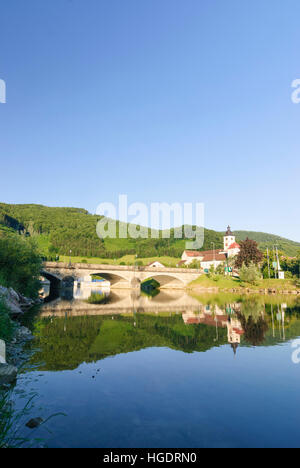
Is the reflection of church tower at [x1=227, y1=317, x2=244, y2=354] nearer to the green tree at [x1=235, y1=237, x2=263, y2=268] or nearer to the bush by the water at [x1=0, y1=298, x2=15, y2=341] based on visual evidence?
the bush by the water at [x1=0, y1=298, x2=15, y2=341]

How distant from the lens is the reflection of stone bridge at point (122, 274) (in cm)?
6944

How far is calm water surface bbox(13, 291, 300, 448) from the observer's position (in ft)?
28.7

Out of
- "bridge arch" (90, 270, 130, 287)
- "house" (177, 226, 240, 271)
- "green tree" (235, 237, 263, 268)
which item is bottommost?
"bridge arch" (90, 270, 130, 287)

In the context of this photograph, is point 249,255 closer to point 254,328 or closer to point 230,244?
point 254,328

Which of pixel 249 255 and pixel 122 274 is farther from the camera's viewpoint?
pixel 122 274

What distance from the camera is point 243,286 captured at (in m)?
79.2

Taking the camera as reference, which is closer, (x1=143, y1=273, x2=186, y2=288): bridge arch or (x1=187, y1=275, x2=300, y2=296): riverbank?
(x1=187, y1=275, x2=300, y2=296): riverbank

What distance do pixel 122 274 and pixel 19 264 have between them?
48946mm

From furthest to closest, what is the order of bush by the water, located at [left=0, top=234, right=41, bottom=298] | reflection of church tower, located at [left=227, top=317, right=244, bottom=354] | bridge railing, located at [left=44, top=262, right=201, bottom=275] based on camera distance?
1. bridge railing, located at [left=44, top=262, right=201, bottom=275]
2. bush by the water, located at [left=0, top=234, right=41, bottom=298]
3. reflection of church tower, located at [left=227, top=317, right=244, bottom=354]

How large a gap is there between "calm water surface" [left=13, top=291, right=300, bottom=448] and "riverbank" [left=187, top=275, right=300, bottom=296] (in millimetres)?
52573

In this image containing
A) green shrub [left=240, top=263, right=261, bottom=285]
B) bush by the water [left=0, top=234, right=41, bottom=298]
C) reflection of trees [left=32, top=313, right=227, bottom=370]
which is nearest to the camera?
reflection of trees [left=32, top=313, right=227, bottom=370]

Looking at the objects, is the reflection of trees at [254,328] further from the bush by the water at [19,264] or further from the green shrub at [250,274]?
the green shrub at [250,274]

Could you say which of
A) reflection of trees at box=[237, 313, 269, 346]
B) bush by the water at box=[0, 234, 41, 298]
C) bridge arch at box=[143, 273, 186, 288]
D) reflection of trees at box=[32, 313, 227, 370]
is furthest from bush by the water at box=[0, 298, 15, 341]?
bridge arch at box=[143, 273, 186, 288]

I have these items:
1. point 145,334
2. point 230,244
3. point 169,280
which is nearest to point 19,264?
point 145,334
